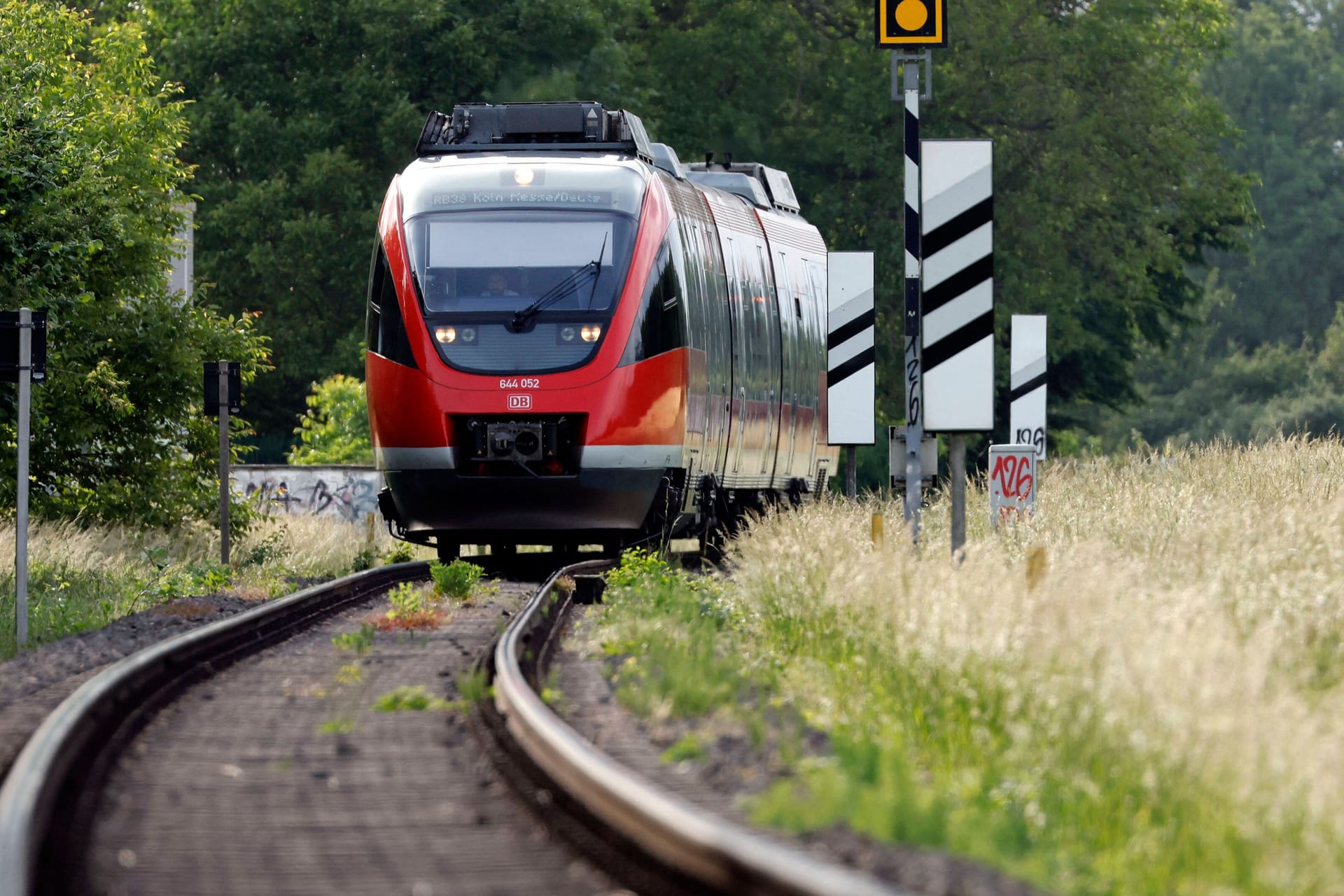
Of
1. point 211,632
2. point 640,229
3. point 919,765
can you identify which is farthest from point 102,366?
point 919,765

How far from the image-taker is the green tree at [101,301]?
2058 centimetres

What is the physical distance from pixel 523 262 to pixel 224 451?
6394 millimetres

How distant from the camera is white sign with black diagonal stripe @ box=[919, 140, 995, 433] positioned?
12.1m

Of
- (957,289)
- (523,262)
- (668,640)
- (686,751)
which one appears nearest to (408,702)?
(668,640)

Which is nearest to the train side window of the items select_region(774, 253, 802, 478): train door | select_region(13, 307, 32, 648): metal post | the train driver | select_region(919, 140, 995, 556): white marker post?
the train driver

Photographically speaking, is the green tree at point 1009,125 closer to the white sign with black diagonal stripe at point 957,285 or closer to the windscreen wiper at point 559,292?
the windscreen wiper at point 559,292

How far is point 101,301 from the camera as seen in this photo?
2475 centimetres

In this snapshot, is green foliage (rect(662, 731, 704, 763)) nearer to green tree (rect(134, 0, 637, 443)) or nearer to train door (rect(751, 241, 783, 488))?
train door (rect(751, 241, 783, 488))

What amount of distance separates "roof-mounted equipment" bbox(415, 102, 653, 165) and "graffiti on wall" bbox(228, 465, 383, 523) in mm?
17290

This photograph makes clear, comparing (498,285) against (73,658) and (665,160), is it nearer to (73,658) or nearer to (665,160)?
(665,160)

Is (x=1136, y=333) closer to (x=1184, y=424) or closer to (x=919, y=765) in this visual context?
(x=1184, y=424)

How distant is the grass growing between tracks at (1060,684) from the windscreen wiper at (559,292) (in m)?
3.90

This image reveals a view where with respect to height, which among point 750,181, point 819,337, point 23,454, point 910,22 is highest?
point 750,181

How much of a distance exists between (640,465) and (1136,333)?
4226cm
